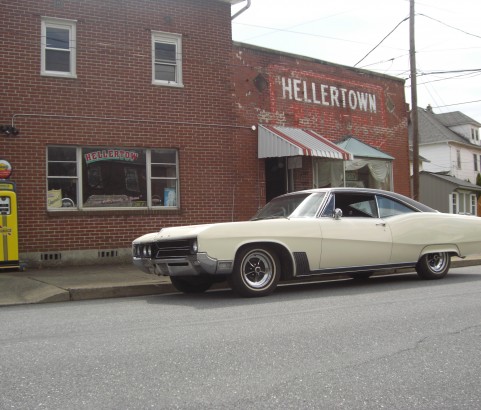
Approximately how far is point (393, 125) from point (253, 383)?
16.1 m

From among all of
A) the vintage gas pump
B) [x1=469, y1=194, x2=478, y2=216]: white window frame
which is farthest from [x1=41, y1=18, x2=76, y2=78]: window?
[x1=469, y1=194, x2=478, y2=216]: white window frame

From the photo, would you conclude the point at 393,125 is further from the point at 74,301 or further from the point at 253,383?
the point at 253,383

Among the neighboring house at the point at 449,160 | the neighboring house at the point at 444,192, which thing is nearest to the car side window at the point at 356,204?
the neighboring house at the point at 444,192

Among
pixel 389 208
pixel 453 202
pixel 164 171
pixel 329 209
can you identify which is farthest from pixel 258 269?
pixel 453 202

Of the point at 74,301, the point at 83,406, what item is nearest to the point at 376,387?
the point at 83,406

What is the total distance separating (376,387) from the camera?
3.67 meters

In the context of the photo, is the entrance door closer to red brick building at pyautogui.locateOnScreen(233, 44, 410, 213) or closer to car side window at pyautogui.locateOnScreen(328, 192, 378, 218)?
red brick building at pyautogui.locateOnScreen(233, 44, 410, 213)

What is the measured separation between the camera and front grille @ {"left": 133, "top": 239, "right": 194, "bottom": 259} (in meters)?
7.39

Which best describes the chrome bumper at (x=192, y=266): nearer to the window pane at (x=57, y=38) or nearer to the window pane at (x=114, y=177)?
the window pane at (x=114, y=177)

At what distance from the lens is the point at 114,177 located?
41.8ft

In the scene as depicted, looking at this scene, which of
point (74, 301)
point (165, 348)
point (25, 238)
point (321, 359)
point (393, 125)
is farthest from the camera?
point (393, 125)

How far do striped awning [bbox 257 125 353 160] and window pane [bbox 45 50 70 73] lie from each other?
5.01 metres

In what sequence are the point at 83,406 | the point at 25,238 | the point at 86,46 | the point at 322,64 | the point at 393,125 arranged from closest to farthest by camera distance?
the point at 83,406, the point at 25,238, the point at 86,46, the point at 322,64, the point at 393,125

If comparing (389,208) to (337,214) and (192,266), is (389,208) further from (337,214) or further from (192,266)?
(192,266)
